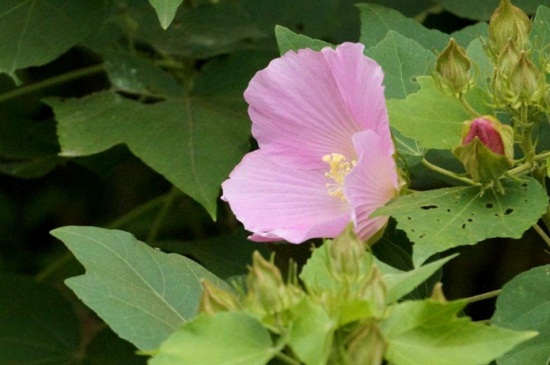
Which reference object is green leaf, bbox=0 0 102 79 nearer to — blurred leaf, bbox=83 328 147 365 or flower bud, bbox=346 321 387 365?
blurred leaf, bbox=83 328 147 365

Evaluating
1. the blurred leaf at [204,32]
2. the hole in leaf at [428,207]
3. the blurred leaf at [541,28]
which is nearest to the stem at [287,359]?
the hole in leaf at [428,207]

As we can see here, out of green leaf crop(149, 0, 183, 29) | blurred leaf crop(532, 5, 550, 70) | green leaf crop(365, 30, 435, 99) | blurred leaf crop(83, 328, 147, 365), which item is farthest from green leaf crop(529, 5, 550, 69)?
blurred leaf crop(83, 328, 147, 365)

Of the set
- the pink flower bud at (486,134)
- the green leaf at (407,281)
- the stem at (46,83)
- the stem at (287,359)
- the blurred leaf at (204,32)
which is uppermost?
the pink flower bud at (486,134)

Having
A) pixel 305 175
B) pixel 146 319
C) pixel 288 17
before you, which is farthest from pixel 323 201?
pixel 288 17

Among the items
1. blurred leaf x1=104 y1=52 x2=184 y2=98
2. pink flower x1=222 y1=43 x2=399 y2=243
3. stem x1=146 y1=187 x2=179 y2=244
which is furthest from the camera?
stem x1=146 y1=187 x2=179 y2=244

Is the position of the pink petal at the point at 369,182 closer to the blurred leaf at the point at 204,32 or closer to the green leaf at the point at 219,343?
the green leaf at the point at 219,343

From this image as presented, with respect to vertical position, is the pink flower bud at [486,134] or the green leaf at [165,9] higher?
the green leaf at [165,9]

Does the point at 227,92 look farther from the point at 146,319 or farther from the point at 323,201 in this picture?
the point at 146,319
